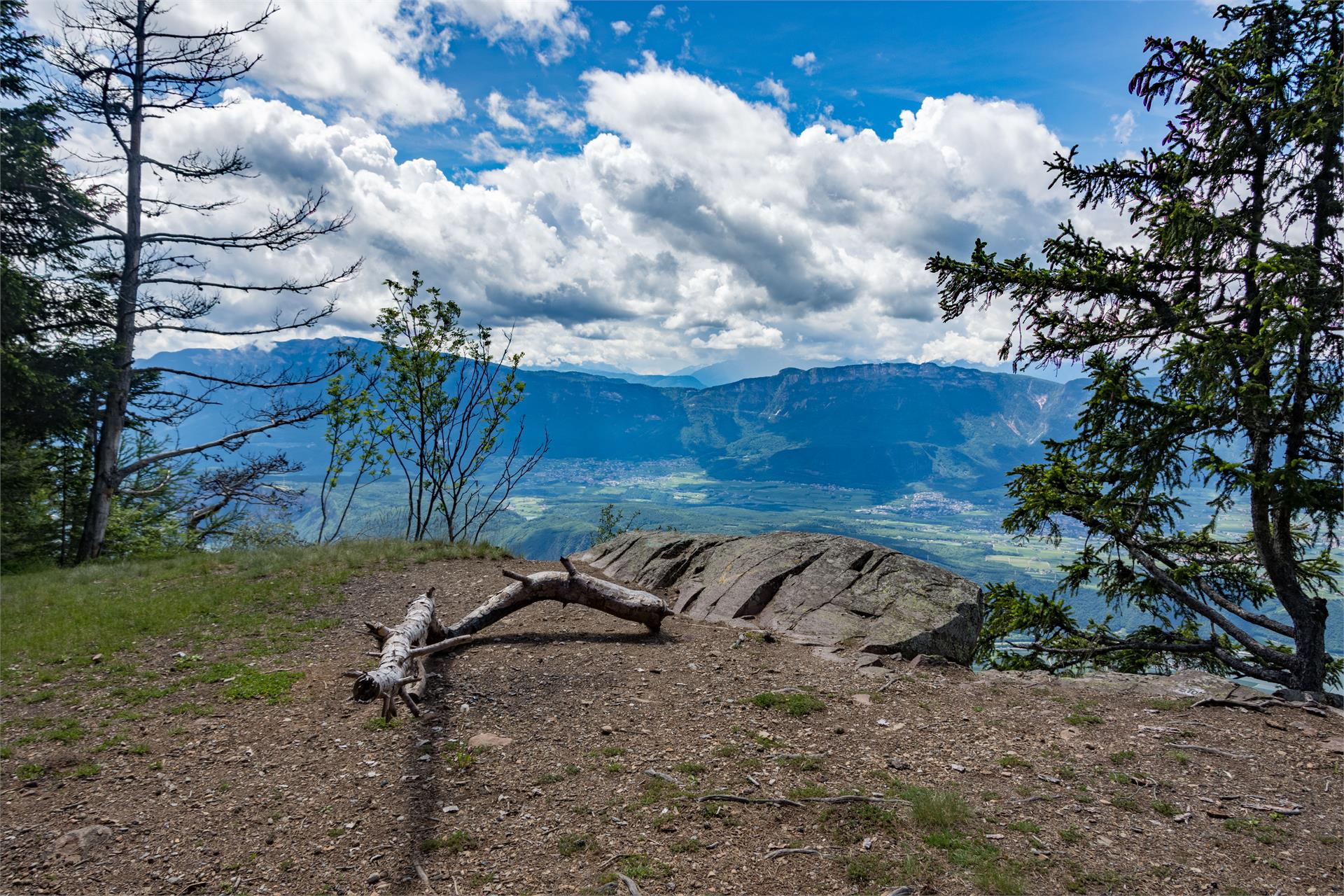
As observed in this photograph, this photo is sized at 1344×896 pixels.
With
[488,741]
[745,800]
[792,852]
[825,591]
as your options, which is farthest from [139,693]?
[825,591]

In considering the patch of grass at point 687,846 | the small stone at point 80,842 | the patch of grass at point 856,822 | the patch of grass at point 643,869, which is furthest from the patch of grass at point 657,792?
the small stone at point 80,842

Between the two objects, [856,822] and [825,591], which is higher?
[825,591]

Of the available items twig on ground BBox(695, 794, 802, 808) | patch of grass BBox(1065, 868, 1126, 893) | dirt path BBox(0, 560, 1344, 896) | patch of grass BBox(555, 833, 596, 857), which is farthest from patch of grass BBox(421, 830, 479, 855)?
patch of grass BBox(1065, 868, 1126, 893)

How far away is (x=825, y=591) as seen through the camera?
1273 centimetres

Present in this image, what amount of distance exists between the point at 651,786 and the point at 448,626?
6693mm

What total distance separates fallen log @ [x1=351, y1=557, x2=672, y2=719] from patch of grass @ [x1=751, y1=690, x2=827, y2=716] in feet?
11.2

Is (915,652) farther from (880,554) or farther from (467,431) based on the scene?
(467,431)

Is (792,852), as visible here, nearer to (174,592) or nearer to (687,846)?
Result: (687,846)

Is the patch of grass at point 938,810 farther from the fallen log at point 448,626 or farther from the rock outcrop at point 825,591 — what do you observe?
the fallen log at point 448,626

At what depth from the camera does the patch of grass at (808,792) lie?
18.4ft

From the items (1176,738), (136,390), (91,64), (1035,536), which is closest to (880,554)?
(1035,536)

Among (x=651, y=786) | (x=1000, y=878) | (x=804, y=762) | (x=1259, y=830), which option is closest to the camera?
(x=1000, y=878)

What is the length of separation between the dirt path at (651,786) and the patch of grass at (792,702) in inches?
2.6

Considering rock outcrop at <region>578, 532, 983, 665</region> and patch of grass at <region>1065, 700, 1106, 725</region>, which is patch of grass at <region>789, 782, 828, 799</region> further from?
rock outcrop at <region>578, 532, 983, 665</region>
